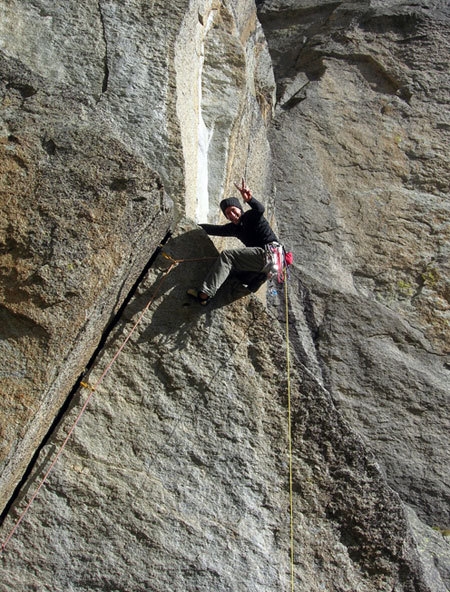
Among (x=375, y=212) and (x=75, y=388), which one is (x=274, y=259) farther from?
(x=375, y=212)

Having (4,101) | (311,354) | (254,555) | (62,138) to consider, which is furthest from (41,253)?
(311,354)

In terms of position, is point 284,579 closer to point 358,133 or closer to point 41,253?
point 41,253

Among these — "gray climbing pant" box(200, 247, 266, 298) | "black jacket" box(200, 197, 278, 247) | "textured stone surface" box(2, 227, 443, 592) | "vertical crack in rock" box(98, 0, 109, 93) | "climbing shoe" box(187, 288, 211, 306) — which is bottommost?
"textured stone surface" box(2, 227, 443, 592)

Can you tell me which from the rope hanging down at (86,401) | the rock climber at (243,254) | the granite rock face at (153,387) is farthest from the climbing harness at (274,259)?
the rope hanging down at (86,401)

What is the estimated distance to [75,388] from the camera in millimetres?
5090

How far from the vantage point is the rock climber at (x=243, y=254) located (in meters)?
5.20

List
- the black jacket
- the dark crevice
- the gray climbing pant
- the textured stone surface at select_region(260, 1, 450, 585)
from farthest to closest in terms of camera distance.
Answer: the textured stone surface at select_region(260, 1, 450, 585) < the black jacket < the gray climbing pant < the dark crevice

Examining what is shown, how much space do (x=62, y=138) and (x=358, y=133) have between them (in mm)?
5378

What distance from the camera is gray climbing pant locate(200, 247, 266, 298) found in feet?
16.9

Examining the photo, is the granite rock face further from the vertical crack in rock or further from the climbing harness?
the climbing harness

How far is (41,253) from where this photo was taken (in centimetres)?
468

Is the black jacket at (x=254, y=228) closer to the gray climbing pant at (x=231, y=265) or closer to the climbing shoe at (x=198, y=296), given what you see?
the gray climbing pant at (x=231, y=265)

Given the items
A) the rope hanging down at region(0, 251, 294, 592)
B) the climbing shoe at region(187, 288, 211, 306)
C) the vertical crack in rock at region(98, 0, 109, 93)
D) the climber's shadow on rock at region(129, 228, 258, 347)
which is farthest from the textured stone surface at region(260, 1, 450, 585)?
the vertical crack in rock at region(98, 0, 109, 93)

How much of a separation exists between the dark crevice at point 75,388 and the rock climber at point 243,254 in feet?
1.47
